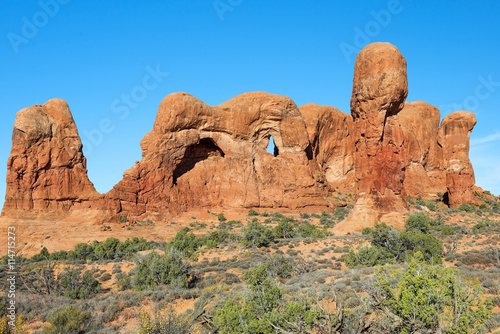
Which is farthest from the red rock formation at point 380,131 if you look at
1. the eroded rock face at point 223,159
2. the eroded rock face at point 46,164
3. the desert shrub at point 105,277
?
the eroded rock face at point 46,164

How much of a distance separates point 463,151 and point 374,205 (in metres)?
24.4

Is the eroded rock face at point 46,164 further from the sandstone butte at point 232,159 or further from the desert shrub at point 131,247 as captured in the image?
the desert shrub at point 131,247

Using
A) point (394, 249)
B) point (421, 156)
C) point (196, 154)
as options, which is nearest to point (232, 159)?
point (196, 154)

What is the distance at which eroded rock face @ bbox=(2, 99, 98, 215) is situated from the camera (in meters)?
35.2

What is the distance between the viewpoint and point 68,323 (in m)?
9.50

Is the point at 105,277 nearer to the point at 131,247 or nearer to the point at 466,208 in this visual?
the point at 131,247

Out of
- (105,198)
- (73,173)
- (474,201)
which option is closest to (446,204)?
(474,201)

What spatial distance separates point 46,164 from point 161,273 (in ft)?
86.2

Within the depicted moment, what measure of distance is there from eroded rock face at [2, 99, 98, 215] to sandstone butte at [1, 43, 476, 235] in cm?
9

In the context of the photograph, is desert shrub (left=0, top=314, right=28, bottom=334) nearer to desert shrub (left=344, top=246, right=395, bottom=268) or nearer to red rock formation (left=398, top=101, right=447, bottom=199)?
desert shrub (left=344, top=246, right=395, bottom=268)

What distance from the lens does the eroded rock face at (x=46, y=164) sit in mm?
35219

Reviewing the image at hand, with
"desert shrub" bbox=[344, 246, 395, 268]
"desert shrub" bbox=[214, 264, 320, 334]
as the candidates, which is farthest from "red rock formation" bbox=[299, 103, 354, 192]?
"desert shrub" bbox=[214, 264, 320, 334]

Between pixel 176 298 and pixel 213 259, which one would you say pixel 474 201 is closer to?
pixel 213 259

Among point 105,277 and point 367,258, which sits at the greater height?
point 367,258
